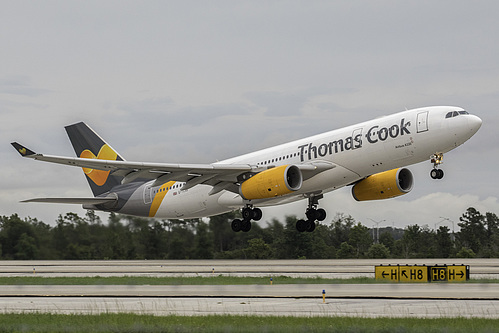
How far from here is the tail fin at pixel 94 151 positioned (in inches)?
2228

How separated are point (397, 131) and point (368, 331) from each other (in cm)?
2386

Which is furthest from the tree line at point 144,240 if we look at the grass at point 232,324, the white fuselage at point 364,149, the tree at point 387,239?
the grass at point 232,324

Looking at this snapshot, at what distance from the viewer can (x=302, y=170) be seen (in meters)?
41.8

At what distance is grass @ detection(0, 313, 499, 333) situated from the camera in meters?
16.6

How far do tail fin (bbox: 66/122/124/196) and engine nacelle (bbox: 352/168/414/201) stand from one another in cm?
2070

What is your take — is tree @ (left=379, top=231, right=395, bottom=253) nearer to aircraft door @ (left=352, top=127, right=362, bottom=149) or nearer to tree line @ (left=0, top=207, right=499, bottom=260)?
tree line @ (left=0, top=207, right=499, bottom=260)

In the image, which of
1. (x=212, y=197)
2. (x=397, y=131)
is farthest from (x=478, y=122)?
(x=212, y=197)

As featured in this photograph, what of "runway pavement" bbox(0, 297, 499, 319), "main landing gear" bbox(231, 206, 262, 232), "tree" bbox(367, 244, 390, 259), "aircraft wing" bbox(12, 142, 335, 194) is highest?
"aircraft wing" bbox(12, 142, 335, 194)

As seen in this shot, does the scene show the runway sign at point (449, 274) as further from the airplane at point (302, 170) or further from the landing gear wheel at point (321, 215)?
the landing gear wheel at point (321, 215)

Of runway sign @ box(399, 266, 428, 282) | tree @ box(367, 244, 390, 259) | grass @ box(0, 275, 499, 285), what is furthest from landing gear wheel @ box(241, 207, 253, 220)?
tree @ box(367, 244, 390, 259)

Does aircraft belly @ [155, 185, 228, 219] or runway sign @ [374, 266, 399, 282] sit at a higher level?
aircraft belly @ [155, 185, 228, 219]

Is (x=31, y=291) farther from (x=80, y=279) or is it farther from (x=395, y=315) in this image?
(x=395, y=315)

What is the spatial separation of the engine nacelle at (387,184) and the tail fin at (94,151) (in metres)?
20.7

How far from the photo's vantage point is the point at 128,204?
180 ft
